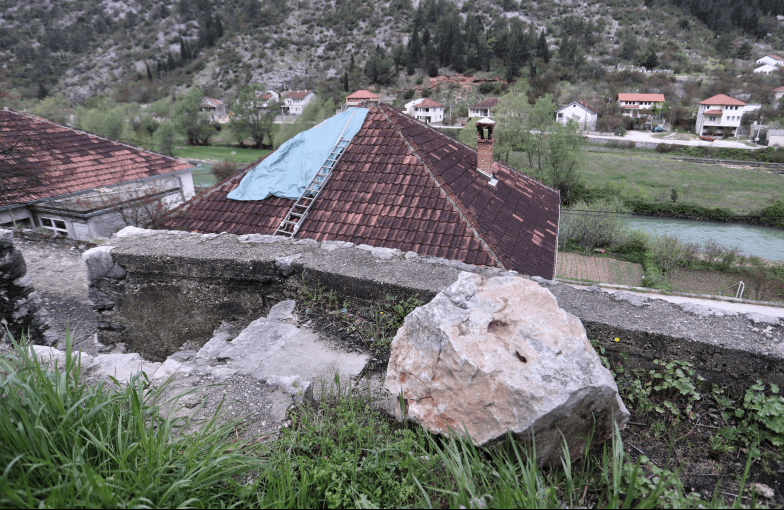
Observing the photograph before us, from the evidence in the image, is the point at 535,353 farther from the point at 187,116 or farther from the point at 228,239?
the point at 187,116

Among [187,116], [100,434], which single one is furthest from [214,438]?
→ [187,116]

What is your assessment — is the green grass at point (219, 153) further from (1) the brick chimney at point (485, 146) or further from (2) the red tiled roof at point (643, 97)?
(2) the red tiled roof at point (643, 97)

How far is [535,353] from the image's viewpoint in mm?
2523

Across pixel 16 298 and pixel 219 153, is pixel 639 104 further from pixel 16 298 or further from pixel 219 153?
pixel 16 298

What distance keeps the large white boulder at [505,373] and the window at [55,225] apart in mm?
14079

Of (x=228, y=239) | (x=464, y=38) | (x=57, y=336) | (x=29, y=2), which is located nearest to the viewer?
(x=228, y=239)

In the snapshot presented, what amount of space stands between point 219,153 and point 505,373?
177ft

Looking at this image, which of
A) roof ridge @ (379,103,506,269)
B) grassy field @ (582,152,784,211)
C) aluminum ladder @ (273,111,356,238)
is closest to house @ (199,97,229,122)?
grassy field @ (582,152,784,211)

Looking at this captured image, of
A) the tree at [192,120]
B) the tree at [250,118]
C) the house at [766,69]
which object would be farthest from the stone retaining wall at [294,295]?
the house at [766,69]

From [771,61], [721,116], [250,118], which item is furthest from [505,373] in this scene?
[771,61]

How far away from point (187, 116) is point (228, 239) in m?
56.7

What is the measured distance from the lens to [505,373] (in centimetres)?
243

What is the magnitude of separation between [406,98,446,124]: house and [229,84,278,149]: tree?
1973 cm

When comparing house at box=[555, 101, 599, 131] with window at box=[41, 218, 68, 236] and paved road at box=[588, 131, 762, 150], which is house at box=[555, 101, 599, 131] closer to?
paved road at box=[588, 131, 762, 150]
